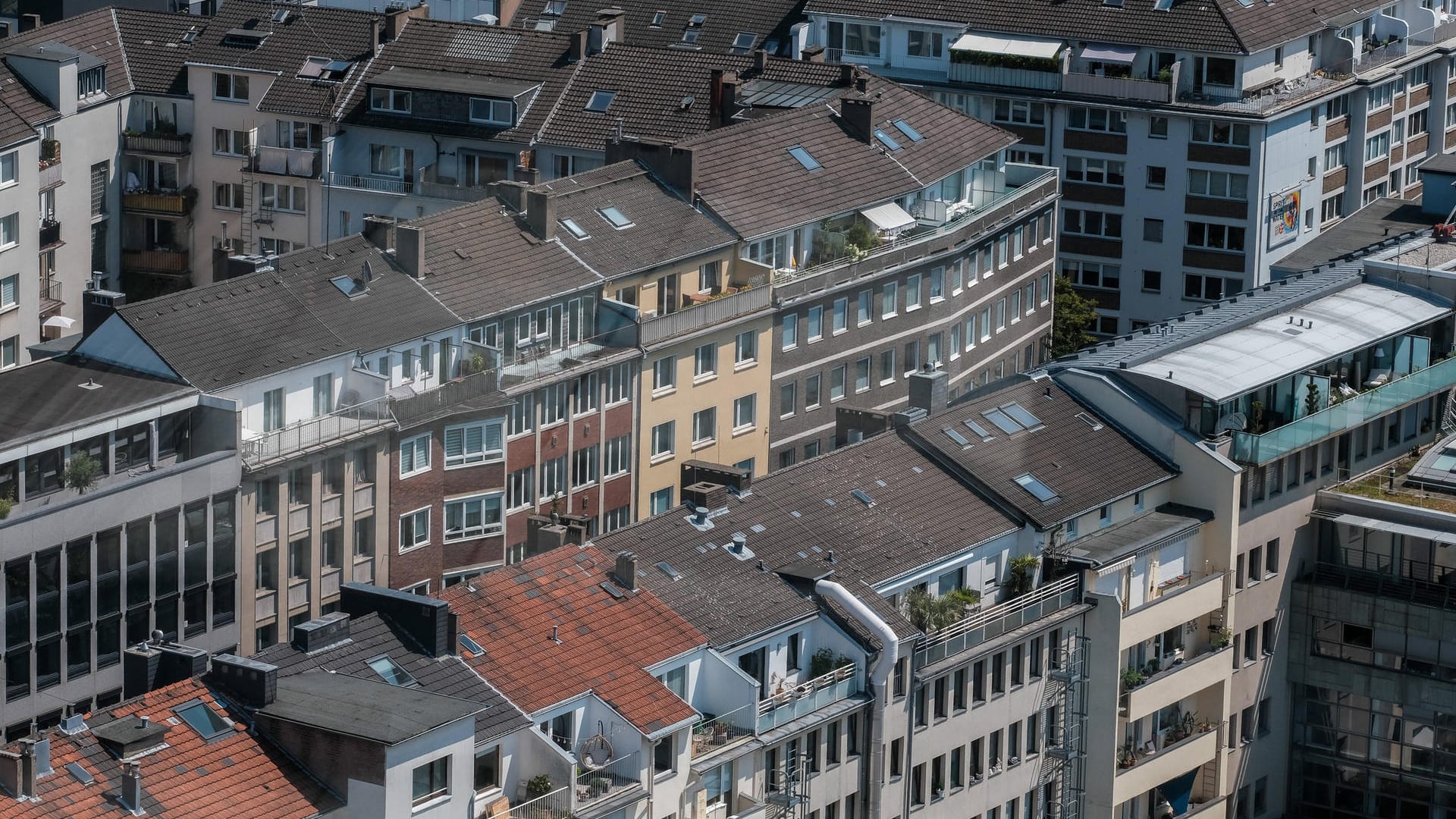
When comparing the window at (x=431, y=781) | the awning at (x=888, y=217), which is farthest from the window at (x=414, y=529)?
the awning at (x=888, y=217)

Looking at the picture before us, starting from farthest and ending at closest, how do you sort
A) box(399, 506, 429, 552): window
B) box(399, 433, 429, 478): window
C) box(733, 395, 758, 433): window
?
1. box(733, 395, 758, 433): window
2. box(399, 506, 429, 552): window
3. box(399, 433, 429, 478): window

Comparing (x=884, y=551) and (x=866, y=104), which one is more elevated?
(x=866, y=104)

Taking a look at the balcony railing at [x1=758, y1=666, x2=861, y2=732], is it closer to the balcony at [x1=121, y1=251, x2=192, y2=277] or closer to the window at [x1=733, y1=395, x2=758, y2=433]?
the window at [x1=733, y1=395, x2=758, y2=433]

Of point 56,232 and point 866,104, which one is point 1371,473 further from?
point 56,232

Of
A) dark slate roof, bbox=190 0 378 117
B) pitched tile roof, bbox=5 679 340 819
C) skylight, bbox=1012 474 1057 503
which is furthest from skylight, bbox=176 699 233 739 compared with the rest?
dark slate roof, bbox=190 0 378 117

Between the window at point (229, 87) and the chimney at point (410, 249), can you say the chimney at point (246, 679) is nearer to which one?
the chimney at point (410, 249)

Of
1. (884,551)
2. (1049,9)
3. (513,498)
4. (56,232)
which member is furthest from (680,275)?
(1049,9)
